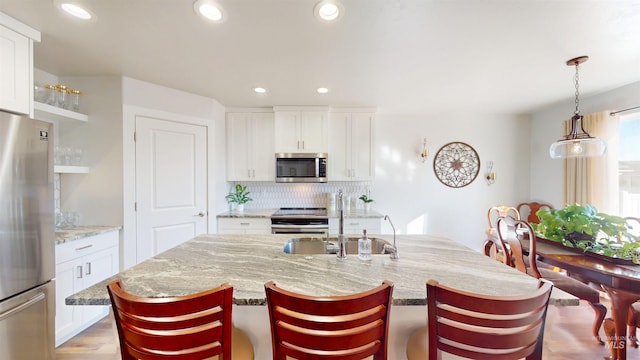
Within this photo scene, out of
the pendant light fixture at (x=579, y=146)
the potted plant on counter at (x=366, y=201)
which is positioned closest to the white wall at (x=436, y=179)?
the potted plant on counter at (x=366, y=201)

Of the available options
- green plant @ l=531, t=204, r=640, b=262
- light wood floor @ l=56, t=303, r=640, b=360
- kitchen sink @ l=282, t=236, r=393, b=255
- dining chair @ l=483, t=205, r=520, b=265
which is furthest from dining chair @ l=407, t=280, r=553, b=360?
dining chair @ l=483, t=205, r=520, b=265

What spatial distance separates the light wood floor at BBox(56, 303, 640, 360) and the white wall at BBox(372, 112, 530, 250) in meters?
1.89

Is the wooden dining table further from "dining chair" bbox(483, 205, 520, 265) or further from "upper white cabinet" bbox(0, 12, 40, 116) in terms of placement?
"upper white cabinet" bbox(0, 12, 40, 116)

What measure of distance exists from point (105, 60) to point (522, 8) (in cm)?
316

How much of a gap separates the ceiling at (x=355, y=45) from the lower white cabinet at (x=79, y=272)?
5.26ft

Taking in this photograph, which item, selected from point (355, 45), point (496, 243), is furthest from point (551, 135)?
point (355, 45)

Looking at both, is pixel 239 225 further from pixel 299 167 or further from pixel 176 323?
pixel 176 323

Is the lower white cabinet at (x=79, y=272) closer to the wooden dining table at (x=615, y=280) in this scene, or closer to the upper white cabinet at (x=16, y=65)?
the upper white cabinet at (x=16, y=65)

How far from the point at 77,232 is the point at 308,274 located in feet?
7.23

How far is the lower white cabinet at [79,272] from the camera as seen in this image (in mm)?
1979

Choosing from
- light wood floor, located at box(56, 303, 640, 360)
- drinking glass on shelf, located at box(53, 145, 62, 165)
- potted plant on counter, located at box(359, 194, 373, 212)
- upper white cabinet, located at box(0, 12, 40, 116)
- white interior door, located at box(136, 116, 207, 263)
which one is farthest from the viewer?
potted plant on counter, located at box(359, 194, 373, 212)

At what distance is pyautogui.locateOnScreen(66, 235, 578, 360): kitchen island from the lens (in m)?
1.04

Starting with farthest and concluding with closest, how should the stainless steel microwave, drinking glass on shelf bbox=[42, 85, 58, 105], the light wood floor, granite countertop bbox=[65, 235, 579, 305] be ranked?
the stainless steel microwave
drinking glass on shelf bbox=[42, 85, 58, 105]
the light wood floor
granite countertop bbox=[65, 235, 579, 305]

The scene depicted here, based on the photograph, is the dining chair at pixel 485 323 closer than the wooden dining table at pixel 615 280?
Yes
